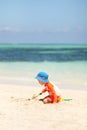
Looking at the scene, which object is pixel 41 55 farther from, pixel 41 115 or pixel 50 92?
pixel 41 115

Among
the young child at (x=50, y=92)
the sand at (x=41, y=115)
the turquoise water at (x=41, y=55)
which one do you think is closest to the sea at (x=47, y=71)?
the turquoise water at (x=41, y=55)

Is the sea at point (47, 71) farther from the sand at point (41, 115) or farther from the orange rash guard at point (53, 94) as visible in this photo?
the sand at point (41, 115)

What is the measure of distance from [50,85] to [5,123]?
220 centimetres

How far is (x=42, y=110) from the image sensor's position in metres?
6.88

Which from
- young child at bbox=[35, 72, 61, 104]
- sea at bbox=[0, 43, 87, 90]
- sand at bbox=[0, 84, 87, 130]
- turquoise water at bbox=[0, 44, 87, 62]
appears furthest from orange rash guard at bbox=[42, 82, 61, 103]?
turquoise water at bbox=[0, 44, 87, 62]

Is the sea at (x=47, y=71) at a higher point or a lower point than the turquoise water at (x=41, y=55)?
higher

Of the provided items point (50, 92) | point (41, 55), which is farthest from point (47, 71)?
point (41, 55)

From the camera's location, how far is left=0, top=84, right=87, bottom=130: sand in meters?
5.73

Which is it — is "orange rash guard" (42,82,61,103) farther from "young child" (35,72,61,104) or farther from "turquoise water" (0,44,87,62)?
"turquoise water" (0,44,87,62)

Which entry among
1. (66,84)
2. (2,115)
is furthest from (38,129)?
(66,84)

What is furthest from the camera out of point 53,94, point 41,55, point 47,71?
point 41,55

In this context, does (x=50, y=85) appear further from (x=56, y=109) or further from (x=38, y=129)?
(x=38, y=129)

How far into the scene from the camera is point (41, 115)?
6.44 meters

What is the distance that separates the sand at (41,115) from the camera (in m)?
5.73
